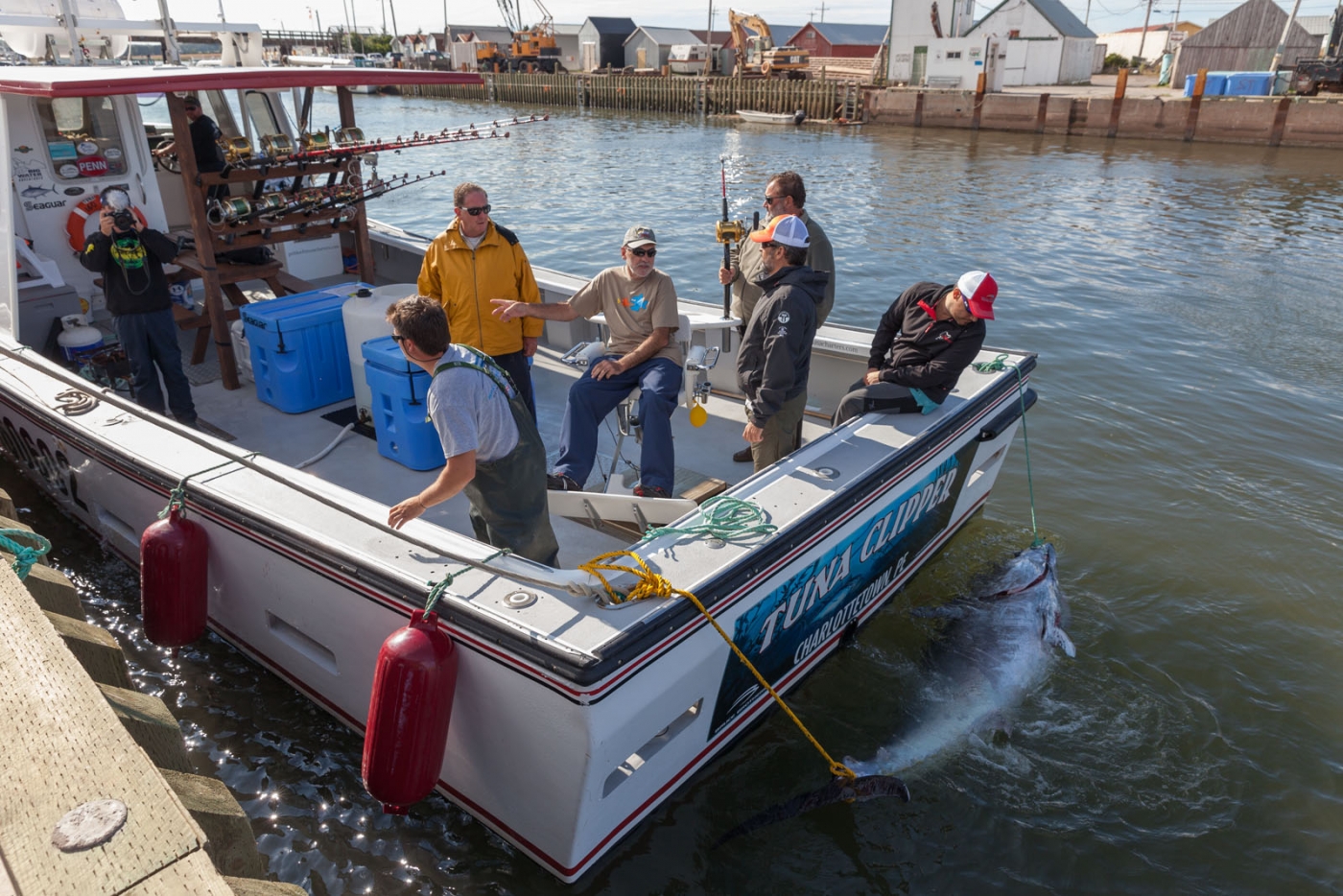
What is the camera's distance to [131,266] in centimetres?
491

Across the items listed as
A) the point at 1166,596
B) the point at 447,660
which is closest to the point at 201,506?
the point at 447,660

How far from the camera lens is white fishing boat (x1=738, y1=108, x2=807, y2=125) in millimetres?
35312

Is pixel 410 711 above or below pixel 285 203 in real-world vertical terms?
below

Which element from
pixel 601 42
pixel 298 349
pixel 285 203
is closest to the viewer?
pixel 298 349

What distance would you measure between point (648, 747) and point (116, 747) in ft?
5.74

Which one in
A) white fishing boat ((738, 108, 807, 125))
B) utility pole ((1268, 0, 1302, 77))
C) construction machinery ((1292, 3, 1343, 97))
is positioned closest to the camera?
construction machinery ((1292, 3, 1343, 97))

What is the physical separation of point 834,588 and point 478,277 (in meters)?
2.43

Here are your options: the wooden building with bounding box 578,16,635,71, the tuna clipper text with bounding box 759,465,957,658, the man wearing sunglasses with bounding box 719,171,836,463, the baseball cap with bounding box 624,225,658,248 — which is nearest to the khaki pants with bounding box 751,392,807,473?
the man wearing sunglasses with bounding box 719,171,836,463

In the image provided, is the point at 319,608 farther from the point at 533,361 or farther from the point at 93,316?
the point at 93,316

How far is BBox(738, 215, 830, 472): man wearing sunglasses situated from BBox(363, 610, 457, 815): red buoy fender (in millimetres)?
1782

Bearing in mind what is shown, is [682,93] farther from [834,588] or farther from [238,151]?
[834,588]

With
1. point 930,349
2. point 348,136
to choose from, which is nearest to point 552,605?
point 930,349

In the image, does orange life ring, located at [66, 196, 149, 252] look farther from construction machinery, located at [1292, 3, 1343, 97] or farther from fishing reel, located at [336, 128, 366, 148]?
construction machinery, located at [1292, 3, 1343, 97]

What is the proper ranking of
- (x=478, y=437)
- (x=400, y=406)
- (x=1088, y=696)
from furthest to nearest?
1. (x=400, y=406)
2. (x=1088, y=696)
3. (x=478, y=437)
